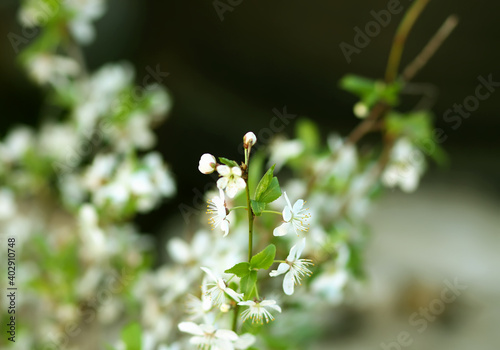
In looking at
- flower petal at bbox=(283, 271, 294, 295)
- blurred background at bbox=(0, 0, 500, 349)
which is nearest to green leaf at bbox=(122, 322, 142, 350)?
flower petal at bbox=(283, 271, 294, 295)

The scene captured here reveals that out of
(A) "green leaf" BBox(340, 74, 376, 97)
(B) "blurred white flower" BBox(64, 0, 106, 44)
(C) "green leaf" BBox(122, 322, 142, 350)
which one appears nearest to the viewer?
(C) "green leaf" BBox(122, 322, 142, 350)

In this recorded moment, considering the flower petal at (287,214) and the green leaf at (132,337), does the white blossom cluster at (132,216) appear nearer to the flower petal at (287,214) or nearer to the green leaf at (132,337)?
the green leaf at (132,337)

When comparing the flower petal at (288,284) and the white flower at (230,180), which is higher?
the white flower at (230,180)

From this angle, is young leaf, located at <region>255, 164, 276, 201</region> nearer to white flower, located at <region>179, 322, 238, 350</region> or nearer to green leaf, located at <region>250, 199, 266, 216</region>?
green leaf, located at <region>250, 199, 266, 216</region>

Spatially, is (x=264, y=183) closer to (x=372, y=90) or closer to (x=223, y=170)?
(x=223, y=170)

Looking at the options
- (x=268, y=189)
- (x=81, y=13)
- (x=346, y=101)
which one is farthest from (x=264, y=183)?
(x=346, y=101)

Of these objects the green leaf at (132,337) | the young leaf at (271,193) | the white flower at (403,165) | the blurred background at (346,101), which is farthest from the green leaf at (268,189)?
the blurred background at (346,101)

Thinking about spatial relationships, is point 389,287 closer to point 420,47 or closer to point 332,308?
point 332,308
